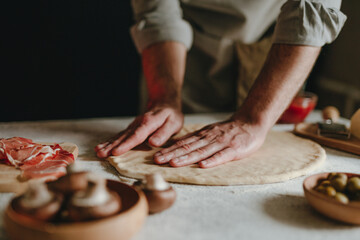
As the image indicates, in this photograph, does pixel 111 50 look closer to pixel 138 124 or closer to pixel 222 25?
pixel 222 25

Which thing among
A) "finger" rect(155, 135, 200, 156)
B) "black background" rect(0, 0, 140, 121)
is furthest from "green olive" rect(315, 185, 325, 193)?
"black background" rect(0, 0, 140, 121)

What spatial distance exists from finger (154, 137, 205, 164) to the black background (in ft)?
6.39

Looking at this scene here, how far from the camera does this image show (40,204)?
64 centimetres

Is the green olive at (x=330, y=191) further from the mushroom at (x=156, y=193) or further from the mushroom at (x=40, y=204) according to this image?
the mushroom at (x=40, y=204)

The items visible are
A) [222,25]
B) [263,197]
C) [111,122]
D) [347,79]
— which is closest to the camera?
[263,197]

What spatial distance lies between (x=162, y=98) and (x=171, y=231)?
0.82m

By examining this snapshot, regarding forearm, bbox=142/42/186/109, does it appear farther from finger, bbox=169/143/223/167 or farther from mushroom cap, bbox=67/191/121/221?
mushroom cap, bbox=67/191/121/221

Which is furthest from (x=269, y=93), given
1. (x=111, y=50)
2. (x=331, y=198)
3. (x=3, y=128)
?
(x=111, y=50)

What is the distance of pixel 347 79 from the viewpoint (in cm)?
335

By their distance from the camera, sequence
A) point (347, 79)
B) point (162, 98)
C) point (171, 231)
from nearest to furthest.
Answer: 1. point (171, 231)
2. point (162, 98)
3. point (347, 79)

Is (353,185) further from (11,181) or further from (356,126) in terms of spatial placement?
(11,181)

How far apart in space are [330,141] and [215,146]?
56cm

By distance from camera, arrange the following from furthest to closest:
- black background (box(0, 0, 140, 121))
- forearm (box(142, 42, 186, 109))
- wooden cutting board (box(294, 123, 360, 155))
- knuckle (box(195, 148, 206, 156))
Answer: black background (box(0, 0, 140, 121)), forearm (box(142, 42, 186, 109)), wooden cutting board (box(294, 123, 360, 155)), knuckle (box(195, 148, 206, 156))

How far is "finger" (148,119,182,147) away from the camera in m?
1.28
